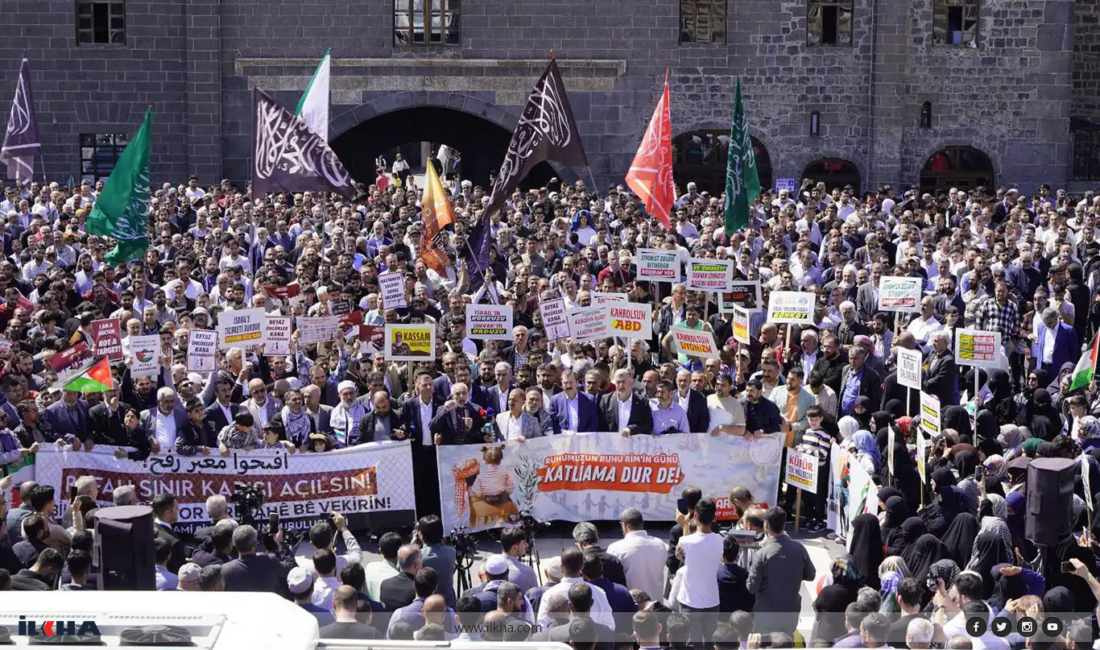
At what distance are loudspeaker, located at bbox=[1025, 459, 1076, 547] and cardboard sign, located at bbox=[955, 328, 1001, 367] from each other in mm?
4934

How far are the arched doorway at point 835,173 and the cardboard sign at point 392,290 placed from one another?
18073mm

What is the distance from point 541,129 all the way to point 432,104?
14344 mm

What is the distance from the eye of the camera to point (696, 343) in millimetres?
14672

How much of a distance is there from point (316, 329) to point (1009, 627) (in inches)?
321

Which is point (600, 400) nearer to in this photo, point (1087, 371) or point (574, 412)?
point (574, 412)

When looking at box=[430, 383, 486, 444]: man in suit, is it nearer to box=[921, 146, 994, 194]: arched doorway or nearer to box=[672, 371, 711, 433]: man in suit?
box=[672, 371, 711, 433]: man in suit

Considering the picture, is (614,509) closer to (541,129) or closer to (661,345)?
(661,345)

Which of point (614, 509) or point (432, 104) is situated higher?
point (432, 104)

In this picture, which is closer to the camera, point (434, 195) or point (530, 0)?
point (434, 195)

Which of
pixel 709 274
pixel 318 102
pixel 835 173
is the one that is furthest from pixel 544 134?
pixel 835 173

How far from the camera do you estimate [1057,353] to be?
16.3 meters

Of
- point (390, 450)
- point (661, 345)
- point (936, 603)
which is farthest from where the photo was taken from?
point (661, 345)

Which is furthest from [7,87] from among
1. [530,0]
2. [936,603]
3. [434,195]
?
[936,603]

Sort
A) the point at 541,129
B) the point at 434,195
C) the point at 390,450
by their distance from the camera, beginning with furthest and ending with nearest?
1. the point at 434,195
2. the point at 541,129
3. the point at 390,450
